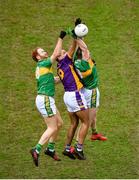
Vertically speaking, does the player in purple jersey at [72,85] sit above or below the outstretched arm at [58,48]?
below

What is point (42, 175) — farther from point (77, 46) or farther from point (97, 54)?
point (97, 54)

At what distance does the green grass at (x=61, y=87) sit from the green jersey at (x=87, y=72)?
1807 mm

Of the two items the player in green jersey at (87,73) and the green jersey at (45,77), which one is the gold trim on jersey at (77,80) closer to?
the player in green jersey at (87,73)

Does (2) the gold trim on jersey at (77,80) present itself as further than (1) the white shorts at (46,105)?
Yes

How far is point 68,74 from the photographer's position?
16.3 m

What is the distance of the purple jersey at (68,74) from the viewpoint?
16.3m

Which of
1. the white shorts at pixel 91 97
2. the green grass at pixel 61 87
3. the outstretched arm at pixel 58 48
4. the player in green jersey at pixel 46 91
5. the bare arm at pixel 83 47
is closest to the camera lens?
the outstretched arm at pixel 58 48

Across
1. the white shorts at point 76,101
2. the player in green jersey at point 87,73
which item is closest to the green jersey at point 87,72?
the player in green jersey at point 87,73

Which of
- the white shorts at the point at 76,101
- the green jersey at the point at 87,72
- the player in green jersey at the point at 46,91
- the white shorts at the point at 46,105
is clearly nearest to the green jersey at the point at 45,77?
the player in green jersey at the point at 46,91

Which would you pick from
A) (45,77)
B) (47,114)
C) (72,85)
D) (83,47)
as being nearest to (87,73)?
(72,85)

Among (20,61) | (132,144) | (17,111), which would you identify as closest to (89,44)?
(20,61)

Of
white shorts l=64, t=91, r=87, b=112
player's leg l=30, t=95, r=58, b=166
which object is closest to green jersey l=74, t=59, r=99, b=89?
white shorts l=64, t=91, r=87, b=112

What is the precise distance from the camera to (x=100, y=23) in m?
23.5

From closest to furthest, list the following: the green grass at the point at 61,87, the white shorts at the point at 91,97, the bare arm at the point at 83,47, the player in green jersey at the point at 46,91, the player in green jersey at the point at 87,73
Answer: the player in green jersey at the point at 46,91
the bare arm at the point at 83,47
the player in green jersey at the point at 87,73
the white shorts at the point at 91,97
the green grass at the point at 61,87
